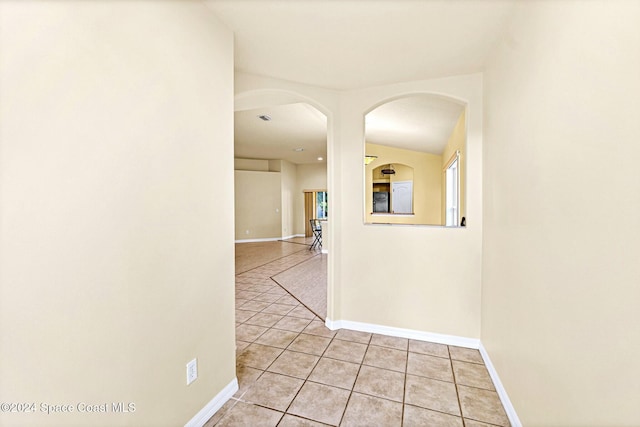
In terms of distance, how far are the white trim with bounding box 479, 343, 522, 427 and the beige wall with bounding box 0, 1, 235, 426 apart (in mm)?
1745

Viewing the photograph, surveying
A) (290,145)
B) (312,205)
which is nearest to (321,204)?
(312,205)

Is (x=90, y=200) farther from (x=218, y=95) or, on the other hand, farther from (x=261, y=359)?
(x=261, y=359)

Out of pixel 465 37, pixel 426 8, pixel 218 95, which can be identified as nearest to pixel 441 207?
pixel 465 37

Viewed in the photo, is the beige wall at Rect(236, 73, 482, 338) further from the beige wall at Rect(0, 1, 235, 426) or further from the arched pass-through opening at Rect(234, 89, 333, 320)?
the beige wall at Rect(0, 1, 235, 426)

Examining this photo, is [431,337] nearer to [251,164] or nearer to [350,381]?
[350,381]

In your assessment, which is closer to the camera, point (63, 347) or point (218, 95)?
point (63, 347)

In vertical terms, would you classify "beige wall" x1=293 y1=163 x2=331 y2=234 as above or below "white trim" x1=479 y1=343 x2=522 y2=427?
above

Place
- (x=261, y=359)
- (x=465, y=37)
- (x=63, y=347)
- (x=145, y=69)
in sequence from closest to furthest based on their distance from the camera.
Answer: (x=63, y=347) < (x=145, y=69) < (x=465, y=37) < (x=261, y=359)

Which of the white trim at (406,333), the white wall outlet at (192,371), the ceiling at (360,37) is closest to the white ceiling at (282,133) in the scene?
the ceiling at (360,37)

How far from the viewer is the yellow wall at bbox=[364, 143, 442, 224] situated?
6.34 meters

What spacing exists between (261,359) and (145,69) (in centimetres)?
215

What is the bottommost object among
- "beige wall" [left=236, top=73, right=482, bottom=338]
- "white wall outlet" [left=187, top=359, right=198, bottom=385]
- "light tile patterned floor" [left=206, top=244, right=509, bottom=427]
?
"light tile patterned floor" [left=206, top=244, right=509, bottom=427]

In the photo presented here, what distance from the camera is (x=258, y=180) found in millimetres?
9586

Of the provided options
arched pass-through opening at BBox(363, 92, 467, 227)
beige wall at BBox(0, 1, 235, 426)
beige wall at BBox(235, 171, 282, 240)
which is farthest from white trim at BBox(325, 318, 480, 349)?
beige wall at BBox(235, 171, 282, 240)
